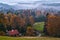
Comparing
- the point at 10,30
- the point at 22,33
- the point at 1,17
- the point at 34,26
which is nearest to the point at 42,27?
the point at 34,26

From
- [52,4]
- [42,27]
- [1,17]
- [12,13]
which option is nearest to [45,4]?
[52,4]

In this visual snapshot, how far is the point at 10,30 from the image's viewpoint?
2.07 meters

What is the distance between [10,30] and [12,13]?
21cm

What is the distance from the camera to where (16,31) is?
2.07 m

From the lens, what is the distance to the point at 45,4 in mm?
2057

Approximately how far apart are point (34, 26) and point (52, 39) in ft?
0.86

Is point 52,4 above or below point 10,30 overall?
above

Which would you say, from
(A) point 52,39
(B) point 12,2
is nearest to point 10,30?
(B) point 12,2

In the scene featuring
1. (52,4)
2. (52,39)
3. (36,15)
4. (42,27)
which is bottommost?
(52,39)

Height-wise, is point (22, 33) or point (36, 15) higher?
point (36, 15)

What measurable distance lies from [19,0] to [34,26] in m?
0.36

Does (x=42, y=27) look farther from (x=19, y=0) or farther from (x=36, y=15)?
(x=19, y=0)

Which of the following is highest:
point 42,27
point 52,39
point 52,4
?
point 52,4

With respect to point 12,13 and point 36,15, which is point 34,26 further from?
point 12,13
